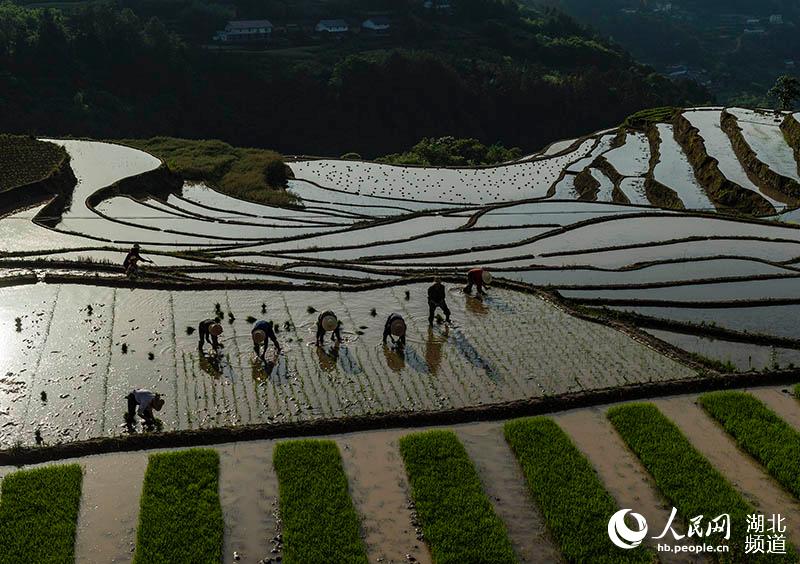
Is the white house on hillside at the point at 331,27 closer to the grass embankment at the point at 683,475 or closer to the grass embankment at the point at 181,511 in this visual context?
the grass embankment at the point at 683,475

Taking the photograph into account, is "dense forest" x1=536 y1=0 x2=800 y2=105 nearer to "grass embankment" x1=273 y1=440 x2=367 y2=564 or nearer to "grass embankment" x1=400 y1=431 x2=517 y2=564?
"grass embankment" x1=400 y1=431 x2=517 y2=564

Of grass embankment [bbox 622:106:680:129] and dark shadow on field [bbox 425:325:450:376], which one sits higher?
dark shadow on field [bbox 425:325:450:376]

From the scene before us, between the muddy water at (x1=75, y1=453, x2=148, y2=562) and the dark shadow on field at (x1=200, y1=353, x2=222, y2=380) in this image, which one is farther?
the dark shadow on field at (x1=200, y1=353, x2=222, y2=380)

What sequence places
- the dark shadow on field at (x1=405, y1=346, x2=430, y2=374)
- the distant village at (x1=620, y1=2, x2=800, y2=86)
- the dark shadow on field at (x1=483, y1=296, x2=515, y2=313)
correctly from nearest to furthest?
the dark shadow on field at (x1=405, y1=346, x2=430, y2=374), the dark shadow on field at (x1=483, y1=296, x2=515, y2=313), the distant village at (x1=620, y1=2, x2=800, y2=86)

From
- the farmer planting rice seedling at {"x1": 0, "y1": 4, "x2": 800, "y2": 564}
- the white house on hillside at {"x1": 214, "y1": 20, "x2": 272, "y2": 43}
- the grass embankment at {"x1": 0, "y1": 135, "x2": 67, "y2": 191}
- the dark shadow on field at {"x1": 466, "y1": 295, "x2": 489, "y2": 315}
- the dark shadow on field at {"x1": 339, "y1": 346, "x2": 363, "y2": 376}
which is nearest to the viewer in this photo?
the farmer planting rice seedling at {"x1": 0, "y1": 4, "x2": 800, "y2": 564}

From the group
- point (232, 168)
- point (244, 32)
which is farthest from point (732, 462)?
A: point (244, 32)

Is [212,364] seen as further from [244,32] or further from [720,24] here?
[720,24]

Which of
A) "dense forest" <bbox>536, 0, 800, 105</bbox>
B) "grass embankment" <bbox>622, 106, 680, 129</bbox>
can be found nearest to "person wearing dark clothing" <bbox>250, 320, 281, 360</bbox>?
"grass embankment" <bbox>622, 106, 680, 129</bbox>
